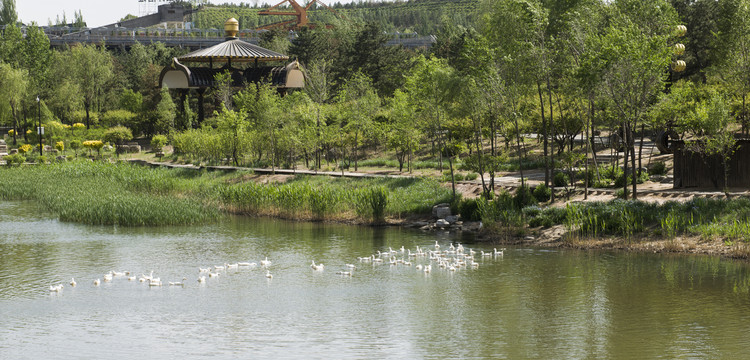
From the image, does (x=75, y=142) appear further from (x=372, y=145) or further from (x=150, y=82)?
(x=372, y=145)

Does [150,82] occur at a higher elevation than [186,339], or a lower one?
higher

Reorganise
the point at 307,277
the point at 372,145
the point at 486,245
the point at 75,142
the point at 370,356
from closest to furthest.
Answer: the point at 370,356 → the point at 307,277 → the point at 486,245 → the point at 372,145 → the point at 75,142

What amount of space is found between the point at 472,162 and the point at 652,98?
8.21m

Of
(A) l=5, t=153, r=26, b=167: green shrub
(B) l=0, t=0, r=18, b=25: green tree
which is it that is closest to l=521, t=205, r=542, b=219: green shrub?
(A) l=5, t=153, r=26, b=167: green shrub

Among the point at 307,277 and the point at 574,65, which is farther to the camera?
the point at 574,65

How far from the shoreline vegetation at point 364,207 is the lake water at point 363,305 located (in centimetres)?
144

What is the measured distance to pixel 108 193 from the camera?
41.8 meters

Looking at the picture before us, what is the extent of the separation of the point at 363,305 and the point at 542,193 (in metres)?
15.1

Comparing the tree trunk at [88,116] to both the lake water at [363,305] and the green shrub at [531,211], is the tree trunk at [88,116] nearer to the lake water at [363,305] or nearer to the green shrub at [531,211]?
the lake water at [363,305]

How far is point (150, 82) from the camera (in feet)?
264

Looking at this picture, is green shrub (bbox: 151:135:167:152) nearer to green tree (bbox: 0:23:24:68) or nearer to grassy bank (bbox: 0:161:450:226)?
grassy bank (bbox: 0:161:450:226)

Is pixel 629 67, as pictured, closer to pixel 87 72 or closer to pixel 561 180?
pixel 561 180

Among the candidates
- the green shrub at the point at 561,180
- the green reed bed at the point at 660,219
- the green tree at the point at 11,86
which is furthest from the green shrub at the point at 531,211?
the green tree at the point at 11,86

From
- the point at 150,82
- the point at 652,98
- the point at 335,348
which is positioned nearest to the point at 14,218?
the point at 335,348
